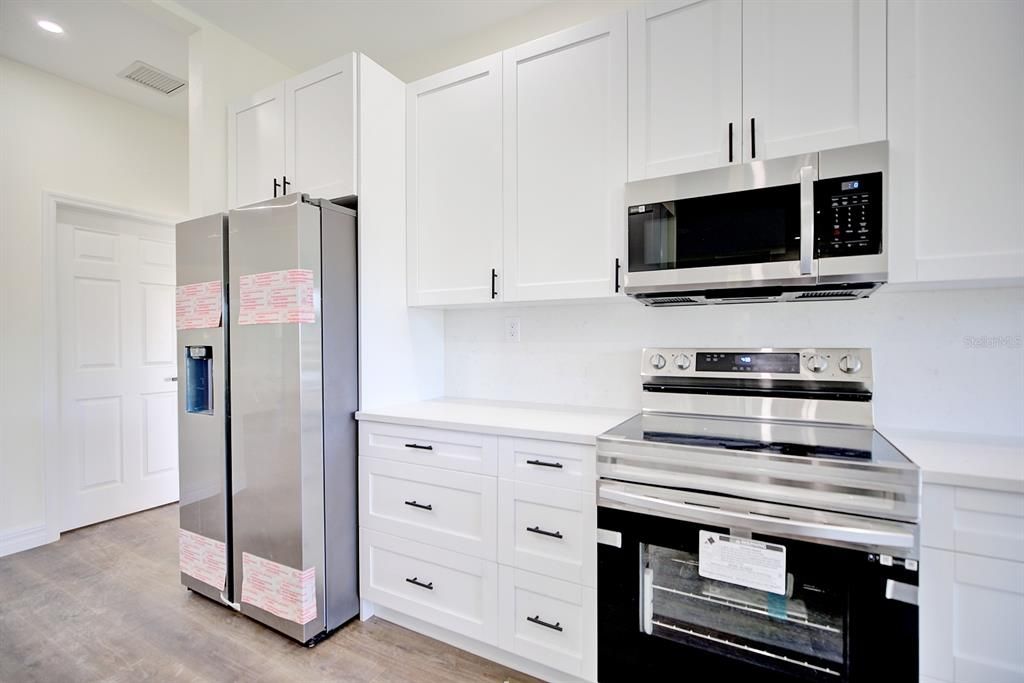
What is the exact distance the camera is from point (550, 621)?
1.66m

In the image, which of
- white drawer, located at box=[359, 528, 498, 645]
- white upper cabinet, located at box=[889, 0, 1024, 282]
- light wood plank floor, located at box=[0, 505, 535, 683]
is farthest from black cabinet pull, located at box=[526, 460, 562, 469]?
white upper cabinet, located at box=[889, 0, 1024, 282]

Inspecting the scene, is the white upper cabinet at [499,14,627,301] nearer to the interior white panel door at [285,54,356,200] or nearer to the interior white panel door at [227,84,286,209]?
the interior white panel door at [285,54,356,200]

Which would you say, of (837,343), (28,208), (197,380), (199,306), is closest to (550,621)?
(837,343)

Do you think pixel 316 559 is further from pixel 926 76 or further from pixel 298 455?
pixel 926 76

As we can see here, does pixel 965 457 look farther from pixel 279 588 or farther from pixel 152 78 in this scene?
pixel 152 78

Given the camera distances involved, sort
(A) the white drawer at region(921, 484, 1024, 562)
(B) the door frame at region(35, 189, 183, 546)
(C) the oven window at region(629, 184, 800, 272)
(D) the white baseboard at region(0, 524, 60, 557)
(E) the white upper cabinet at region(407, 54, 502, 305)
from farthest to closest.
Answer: (B) the door frame at region(35, 189, 183, 546), (D) the white baseboard at region(0, 524, 60, 557), (E) the white upper cabinet at region(407, 54, 502, 305), (C) the oven window at region(629, 184, 800, 272), (A) the white drawer at region(921, 484, 1024, 562)

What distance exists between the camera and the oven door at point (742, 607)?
1.19 metres

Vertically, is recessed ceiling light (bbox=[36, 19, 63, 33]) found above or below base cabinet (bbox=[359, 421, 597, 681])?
above

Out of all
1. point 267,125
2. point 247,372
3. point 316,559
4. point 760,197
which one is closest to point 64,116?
point 267,125

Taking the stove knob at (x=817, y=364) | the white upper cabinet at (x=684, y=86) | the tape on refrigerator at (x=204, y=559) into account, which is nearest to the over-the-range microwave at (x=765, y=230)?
the white upper cabinet at (x=684, y=86)

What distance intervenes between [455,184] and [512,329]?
0.77 metres

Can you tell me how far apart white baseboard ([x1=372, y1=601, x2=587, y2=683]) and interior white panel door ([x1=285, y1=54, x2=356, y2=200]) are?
6.30 feet

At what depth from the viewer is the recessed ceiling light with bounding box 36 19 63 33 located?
246 cm

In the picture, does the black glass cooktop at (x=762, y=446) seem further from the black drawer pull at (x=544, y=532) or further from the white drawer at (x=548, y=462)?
the black drawer pull at (x=544, y=532)
